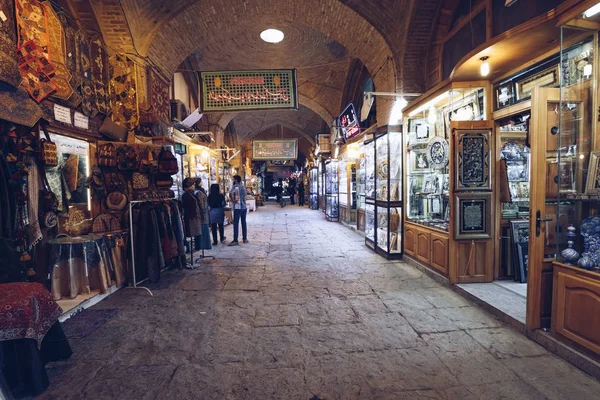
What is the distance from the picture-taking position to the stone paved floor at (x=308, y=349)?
2094 mm

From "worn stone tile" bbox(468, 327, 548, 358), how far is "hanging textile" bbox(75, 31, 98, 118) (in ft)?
17.7

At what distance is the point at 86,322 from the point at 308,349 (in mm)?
2422

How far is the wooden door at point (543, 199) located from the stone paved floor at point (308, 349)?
0.41m

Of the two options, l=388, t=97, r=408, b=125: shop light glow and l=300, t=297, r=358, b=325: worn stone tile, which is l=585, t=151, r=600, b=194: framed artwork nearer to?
l=300, t=297, r=358, b=325: worn stone tile

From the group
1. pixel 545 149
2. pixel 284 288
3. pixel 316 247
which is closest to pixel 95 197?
pixel 284 288

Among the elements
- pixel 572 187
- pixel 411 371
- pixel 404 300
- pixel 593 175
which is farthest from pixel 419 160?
pixel 411 371

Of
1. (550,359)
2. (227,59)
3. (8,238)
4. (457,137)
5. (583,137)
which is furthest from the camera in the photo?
(227,59)

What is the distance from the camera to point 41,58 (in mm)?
3361

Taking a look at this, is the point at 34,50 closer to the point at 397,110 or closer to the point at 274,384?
the point at 274,384

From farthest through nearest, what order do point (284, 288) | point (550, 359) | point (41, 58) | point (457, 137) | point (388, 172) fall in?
point (388, 172) < point (284, 288) < point (457, 137) < point (41, 58) < point (550, 359)

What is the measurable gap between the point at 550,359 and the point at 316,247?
478cm

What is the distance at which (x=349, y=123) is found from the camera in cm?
933

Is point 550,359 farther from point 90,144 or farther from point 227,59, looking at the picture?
point 227,59

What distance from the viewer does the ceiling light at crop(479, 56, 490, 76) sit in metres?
3.18
